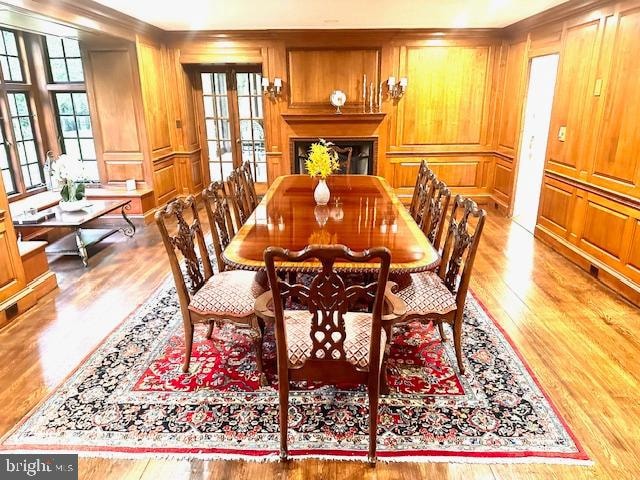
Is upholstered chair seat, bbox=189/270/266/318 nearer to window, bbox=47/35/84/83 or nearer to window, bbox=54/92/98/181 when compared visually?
window, bbox=54/92/98/181

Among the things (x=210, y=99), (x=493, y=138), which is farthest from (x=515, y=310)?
(x=210, y=99)

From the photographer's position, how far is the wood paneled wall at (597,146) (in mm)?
3268

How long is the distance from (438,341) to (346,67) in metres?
4.32

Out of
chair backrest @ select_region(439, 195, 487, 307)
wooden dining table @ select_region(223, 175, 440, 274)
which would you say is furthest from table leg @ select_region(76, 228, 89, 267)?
chair backrest @ select_region(439, 195, 487, 307)

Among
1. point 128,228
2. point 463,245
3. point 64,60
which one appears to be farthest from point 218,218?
point 64,60

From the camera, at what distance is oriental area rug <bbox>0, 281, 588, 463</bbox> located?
188 centimetres

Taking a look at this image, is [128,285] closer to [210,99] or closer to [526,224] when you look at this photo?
[210,99]

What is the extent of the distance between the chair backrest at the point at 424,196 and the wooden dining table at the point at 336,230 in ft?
0.64

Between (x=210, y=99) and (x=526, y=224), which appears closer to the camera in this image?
(x=526, y=224)

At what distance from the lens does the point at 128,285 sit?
360cm

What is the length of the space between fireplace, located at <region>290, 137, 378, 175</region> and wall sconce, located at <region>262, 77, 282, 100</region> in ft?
2.14

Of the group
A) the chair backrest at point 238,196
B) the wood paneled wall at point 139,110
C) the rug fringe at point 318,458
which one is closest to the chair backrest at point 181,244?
the chair backrest at point 238,196

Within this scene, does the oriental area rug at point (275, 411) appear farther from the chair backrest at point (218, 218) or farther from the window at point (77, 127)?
the window at point (77, 127)

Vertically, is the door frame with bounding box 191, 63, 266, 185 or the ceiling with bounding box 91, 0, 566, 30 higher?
the ceiling with bounding box 91, 0, 566, 30
